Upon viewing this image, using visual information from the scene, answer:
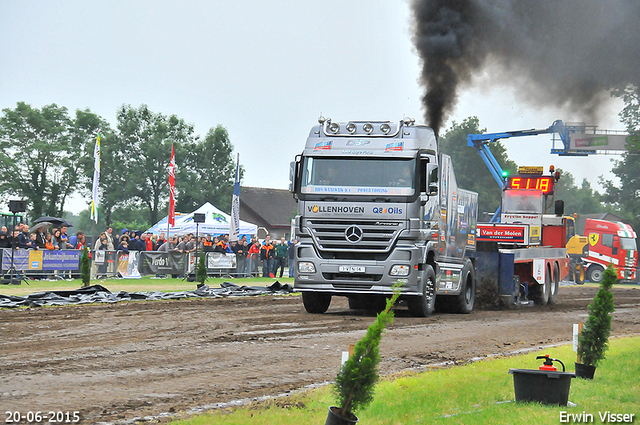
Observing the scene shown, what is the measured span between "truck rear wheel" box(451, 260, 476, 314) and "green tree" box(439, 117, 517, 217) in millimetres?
60500

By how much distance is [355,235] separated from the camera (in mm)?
15508

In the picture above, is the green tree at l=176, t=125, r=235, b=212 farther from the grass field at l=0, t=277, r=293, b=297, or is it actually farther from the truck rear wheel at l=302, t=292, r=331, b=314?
the truck rear wheel at l=302, t=292, r=331, b=314

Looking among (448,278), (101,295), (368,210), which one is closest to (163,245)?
(101,295)

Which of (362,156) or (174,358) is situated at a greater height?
(362,156)

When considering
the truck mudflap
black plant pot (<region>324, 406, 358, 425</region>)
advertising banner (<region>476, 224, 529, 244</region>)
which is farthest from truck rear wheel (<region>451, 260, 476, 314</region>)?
black plant pot (<region>324, 406, 358, 425</region>)

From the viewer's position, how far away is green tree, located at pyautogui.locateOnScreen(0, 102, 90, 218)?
67688mm

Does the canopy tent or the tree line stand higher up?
the tree line

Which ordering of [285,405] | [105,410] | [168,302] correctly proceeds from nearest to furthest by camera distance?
[105,410]
[285,405]
[168,302]

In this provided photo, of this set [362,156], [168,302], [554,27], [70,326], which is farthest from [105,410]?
[554,27]

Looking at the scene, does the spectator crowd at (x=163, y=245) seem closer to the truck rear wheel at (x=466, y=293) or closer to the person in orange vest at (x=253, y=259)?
the person in orange vest at (x=253, y=259)

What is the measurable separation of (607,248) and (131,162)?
168 feet

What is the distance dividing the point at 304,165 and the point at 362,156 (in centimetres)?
122

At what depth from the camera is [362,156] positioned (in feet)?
51.6

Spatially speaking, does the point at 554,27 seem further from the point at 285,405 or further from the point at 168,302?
the point at 285,405
